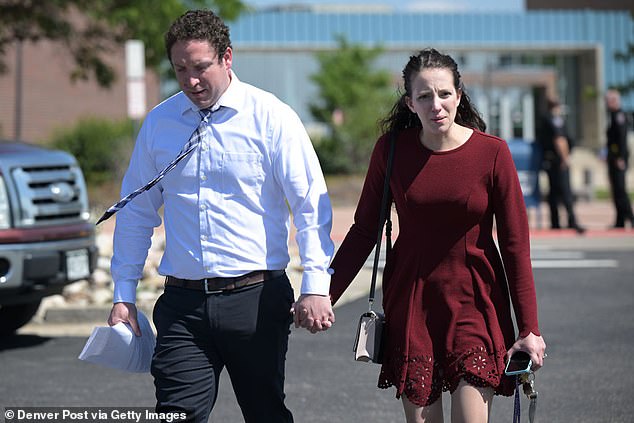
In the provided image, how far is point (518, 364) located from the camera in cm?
402

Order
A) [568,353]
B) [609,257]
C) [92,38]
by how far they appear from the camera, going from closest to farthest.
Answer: [568,353]
[609,257]
[92,38]

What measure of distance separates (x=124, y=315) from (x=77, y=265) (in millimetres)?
4417

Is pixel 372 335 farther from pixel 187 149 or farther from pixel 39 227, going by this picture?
pixel 39 227

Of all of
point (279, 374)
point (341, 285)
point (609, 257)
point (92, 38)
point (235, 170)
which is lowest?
point (609, 257)

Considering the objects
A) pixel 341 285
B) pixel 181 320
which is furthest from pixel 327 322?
pixel 181 320

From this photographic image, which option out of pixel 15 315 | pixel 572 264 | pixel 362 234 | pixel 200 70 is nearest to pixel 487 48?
pixel 572 264

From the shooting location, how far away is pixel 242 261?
4164 mm

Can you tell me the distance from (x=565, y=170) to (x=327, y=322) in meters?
13.4

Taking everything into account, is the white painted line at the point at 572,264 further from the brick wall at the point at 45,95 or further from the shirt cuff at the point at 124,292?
the brick wall at the point at 45,95

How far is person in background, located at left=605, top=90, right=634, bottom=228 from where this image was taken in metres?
16.7

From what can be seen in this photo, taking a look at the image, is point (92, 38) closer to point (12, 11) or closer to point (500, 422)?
point (12, 11)

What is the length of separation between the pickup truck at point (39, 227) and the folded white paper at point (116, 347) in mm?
3876

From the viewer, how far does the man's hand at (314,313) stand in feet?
13.4

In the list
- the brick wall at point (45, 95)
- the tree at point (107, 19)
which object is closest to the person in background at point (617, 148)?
the tree at point (107, 19)
